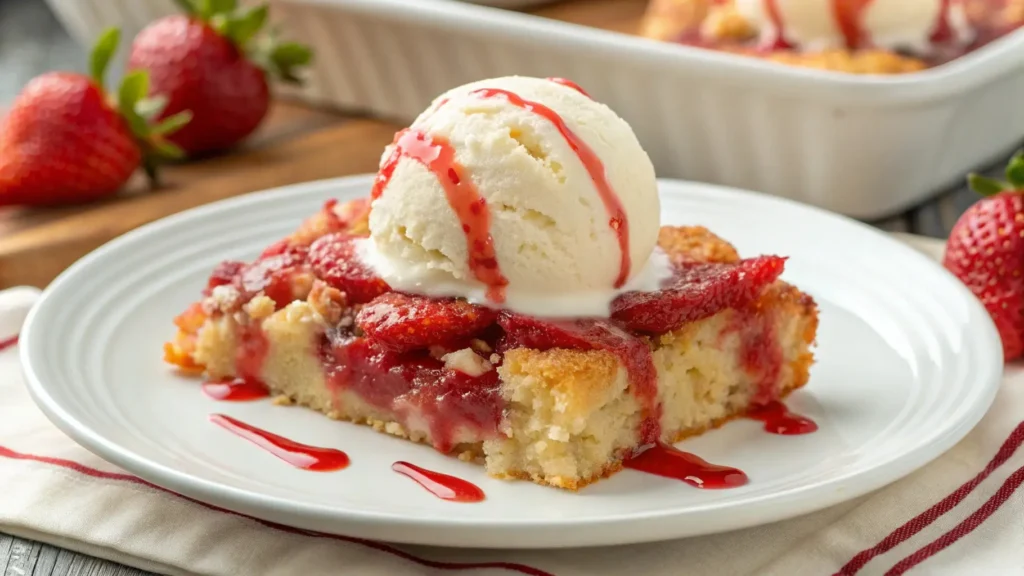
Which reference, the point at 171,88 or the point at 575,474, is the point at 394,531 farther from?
the point at 171,88

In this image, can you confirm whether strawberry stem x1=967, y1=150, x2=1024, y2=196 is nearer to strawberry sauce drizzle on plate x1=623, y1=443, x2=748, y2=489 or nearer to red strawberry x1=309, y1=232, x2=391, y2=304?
strawberry sauce drizzle on plate x1=623, y1=443, x2=748, y2=489

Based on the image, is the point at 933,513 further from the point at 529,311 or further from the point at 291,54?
the point at 291,54

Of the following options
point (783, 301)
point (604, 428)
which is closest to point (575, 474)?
point (604, 428)

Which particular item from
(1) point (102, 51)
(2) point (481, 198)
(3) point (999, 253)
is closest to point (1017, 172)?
(3) point (999, 253)

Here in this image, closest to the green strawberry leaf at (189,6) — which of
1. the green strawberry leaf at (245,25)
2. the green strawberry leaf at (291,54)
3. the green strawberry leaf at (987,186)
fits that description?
the green strawberry leaf at (245,25)

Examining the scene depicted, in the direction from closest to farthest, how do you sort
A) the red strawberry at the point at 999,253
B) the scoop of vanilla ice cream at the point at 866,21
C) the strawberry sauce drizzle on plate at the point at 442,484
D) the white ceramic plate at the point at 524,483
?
the white ceramic plate at the point at 524,483
the strawberry sauce drizzle on plate at the point at 442,484
the red strawberry at the point at 999,253
the scoop of vanilla ice cream at the point at 866,21

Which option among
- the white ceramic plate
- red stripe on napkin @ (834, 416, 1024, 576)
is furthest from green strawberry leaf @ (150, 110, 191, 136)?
red stripe on napkin @ (834, 416, 1024, 576)

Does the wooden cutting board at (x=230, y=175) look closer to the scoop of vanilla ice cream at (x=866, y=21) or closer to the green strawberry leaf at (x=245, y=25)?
the green strawberry leaf at (x=245, y=25)
